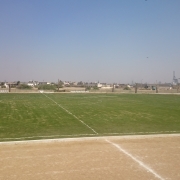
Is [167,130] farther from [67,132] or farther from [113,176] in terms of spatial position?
[113,176]

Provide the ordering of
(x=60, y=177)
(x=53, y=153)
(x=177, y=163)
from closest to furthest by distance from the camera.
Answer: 1. (x=60, y=177)
2. (x=177, y=163)
3. (x=53, y=153)

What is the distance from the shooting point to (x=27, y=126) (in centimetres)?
1625

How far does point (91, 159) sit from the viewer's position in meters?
9.34

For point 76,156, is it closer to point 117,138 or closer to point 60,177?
point 60,177

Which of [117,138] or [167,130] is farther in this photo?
[167,130]

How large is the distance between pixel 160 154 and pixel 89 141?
150 inches

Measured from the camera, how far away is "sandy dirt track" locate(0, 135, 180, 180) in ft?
25.8

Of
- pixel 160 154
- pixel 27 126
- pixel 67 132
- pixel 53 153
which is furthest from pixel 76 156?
pixel 27 126

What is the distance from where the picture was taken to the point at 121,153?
10258 mm

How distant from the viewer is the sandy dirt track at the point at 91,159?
7859 mm

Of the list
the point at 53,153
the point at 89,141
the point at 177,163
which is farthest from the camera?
the point at 89,141

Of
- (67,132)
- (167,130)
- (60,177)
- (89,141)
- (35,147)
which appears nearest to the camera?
(60,177)

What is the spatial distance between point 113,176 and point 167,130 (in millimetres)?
9304

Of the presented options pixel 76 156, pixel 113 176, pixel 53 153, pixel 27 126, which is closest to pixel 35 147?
pixel 53 153
